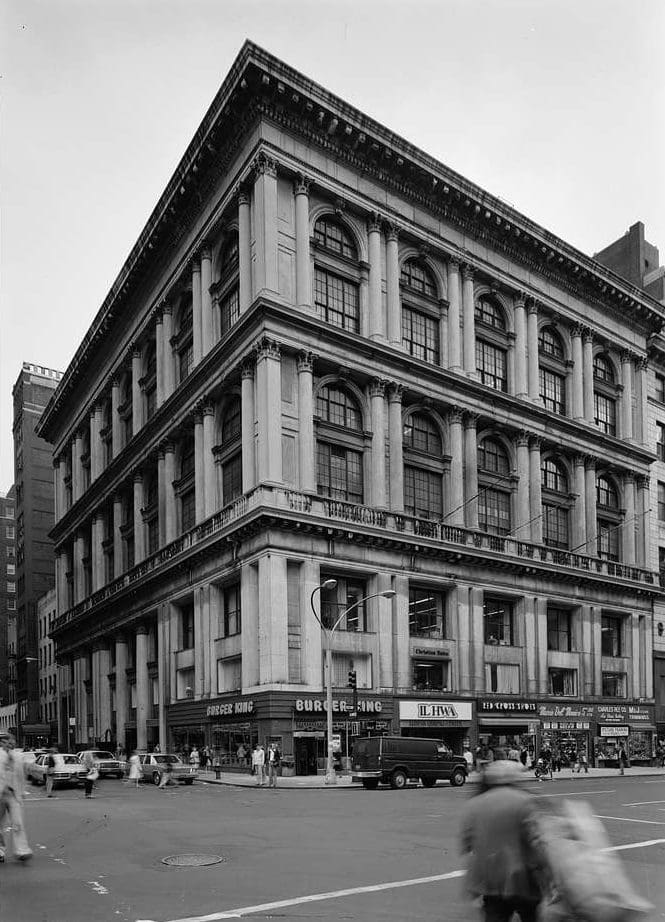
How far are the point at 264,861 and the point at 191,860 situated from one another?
119 centimetres

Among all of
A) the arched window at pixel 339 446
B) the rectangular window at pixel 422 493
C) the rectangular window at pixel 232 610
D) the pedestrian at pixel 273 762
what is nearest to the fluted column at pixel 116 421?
the rectangular window at pixel 232 610

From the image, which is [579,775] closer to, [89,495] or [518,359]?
[518,359]

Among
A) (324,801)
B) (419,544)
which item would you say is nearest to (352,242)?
(419,544)

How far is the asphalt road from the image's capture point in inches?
455

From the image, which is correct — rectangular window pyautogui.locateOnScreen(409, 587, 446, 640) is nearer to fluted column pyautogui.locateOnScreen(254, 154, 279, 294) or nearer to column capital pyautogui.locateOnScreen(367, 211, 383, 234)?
fluted column pyautogui.locateOnScreen(254, 154, 279, 294)

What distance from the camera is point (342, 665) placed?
48.9 meters

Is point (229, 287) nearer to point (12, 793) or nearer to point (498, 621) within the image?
point (498, 621)

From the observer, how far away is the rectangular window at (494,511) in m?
59.2

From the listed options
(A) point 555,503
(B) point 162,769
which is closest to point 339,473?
(B) point 162,769

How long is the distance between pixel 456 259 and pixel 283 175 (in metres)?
13.6

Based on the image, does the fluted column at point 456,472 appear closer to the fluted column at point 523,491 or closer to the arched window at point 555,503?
the fluted column at point 523,491

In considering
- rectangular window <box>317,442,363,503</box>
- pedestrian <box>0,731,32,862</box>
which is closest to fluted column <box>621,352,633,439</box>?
rectangular window <box>317,442,363,503</box>

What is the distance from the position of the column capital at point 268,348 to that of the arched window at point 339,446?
4.68 metres

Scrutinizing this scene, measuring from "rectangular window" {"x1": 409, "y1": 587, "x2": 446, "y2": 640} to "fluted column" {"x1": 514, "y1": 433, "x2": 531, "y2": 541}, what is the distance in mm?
8522
